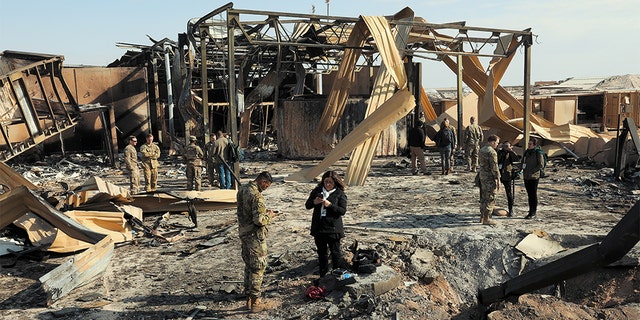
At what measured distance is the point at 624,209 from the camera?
34.1 feet

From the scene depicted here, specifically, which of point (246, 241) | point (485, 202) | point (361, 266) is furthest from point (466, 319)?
point (485, 202)

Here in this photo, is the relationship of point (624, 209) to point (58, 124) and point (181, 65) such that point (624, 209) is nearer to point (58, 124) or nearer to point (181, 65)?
point (181, 65)

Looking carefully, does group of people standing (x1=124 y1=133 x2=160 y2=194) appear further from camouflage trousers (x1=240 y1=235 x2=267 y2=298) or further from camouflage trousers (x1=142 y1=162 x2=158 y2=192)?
camouflage trousers (x1=240 y1=235 x2=267 y2=298)

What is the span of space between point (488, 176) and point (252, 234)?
4.64 meters

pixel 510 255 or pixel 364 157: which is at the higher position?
pixel 364 157

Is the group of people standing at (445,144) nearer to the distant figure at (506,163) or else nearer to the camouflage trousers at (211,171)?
the distant figure at (506,163)

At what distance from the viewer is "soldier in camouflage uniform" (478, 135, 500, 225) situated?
347 inches

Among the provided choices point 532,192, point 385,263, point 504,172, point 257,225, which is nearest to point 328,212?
point 257,225

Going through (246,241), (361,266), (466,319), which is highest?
(246,241)

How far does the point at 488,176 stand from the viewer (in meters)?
8.89

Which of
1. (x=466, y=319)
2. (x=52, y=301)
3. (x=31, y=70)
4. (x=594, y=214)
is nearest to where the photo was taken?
(x=466, y=319)

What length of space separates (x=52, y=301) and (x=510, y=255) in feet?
20.4

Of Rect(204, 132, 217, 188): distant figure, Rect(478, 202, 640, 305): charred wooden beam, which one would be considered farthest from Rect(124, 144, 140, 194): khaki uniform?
Rect(478, 202, 640, 305): charred wooden beam

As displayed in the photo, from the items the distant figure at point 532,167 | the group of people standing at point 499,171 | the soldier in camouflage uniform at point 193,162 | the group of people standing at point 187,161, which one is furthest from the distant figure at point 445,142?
the soldier in camouflage uniform at point 193,162
